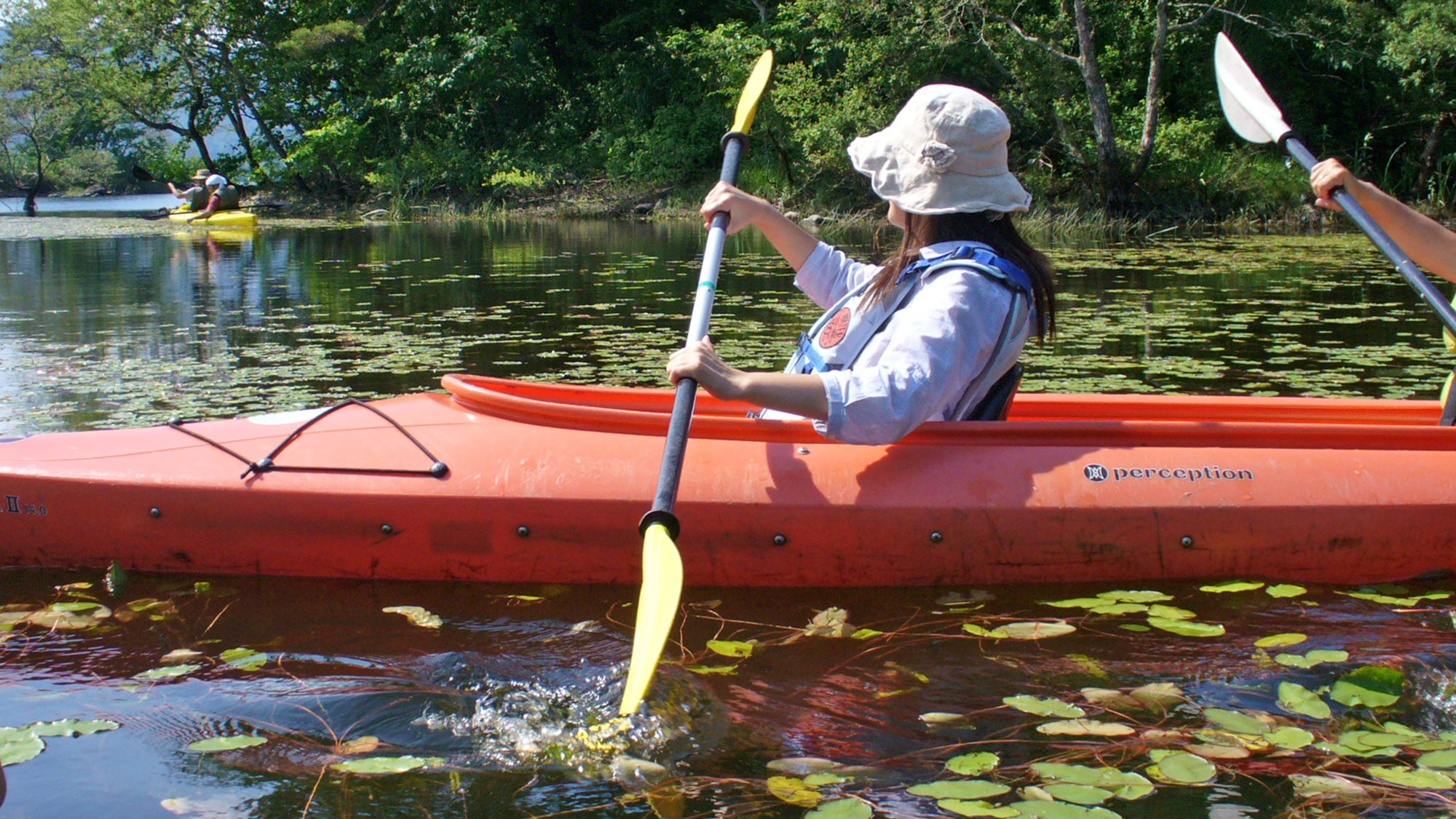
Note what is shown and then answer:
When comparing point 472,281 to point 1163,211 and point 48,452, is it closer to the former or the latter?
point 48,452

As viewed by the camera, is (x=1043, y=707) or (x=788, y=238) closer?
(x=1043, y=707)

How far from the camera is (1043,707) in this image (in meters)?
2.02

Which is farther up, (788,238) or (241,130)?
(241,130)

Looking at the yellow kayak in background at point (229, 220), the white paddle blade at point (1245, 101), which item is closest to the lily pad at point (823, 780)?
the white paddle blade at point (1245, 101)

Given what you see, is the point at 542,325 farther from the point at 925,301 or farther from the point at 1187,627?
the point at 1187,627

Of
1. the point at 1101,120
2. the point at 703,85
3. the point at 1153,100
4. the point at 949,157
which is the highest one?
the point at 703,85

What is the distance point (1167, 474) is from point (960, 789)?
3.78 ft

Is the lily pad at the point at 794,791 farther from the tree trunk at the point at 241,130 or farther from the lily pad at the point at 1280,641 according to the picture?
the tree trunk at the point at 241,130

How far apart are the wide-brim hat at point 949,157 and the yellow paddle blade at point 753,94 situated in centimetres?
115

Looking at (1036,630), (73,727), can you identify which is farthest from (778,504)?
(73,727)

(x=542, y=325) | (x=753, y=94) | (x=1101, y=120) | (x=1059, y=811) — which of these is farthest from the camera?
(x=1101, y=120)

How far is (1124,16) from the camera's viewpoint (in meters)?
14.4

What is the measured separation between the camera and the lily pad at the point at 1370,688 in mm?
1990

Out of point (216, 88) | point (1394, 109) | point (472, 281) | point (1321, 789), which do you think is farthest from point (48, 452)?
point (216, 88)
